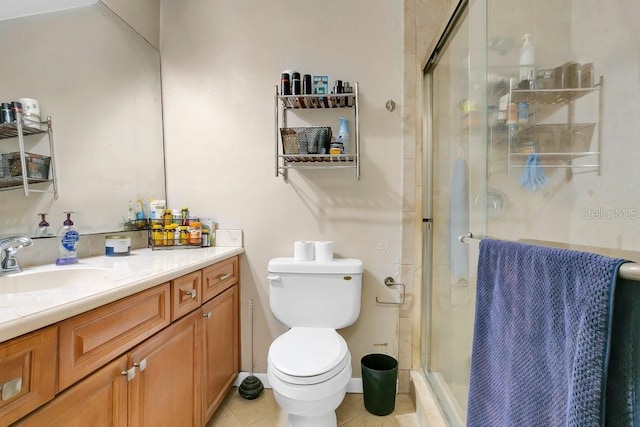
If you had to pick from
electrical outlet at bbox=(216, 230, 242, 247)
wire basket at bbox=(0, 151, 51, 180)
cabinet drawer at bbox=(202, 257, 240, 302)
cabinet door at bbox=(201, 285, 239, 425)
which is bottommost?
cabinet door at bbox=(201, 285, 239, 425)

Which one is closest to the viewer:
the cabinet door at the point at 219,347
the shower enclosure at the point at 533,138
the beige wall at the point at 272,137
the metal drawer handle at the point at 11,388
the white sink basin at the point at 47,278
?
the metal drawer handle at the point at 11,388

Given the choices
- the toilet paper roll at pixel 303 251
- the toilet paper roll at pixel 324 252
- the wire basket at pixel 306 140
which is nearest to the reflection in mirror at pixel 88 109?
the wire basket at pixel 306 140

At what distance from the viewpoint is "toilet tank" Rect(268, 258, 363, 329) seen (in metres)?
1.52

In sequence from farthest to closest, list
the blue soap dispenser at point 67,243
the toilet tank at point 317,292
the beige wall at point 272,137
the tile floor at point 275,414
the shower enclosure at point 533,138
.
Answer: the beige wall at point 272,137 < the toilet tank at point 317,292 < the tile floor at point 275,414 < the blue soap dispenser at point 67,243 < the shower enclosure at point 533,138

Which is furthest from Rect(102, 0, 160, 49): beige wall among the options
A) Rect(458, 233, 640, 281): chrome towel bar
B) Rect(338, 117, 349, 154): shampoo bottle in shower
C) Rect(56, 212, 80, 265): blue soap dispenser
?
Rect(458, 233, 640, 281): chrome towel bar

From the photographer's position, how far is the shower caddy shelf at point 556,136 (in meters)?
0.88

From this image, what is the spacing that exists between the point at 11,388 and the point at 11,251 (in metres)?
0.70

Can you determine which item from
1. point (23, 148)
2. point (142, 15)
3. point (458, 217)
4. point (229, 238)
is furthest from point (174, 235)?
point (458, 217)

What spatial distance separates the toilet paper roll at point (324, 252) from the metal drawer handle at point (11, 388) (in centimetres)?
118

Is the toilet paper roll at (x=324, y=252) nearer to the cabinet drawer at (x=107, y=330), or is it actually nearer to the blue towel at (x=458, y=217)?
the blue towel at (x=458, y=217)

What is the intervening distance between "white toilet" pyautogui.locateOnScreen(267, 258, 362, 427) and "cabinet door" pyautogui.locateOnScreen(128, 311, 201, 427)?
32 centimetres

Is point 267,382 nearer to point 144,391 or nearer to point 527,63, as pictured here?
point 144,391

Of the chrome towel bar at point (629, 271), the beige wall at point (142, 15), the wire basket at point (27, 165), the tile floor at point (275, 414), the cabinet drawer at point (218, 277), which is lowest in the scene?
the tile floor at point (275, 414)

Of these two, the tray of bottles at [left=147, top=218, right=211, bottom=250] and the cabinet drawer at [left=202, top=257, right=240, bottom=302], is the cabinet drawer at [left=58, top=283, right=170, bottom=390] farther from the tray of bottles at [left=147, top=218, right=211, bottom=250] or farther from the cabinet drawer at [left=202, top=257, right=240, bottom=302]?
the tray of bottles at [left=147, top=218, right=211, bottom=250]
